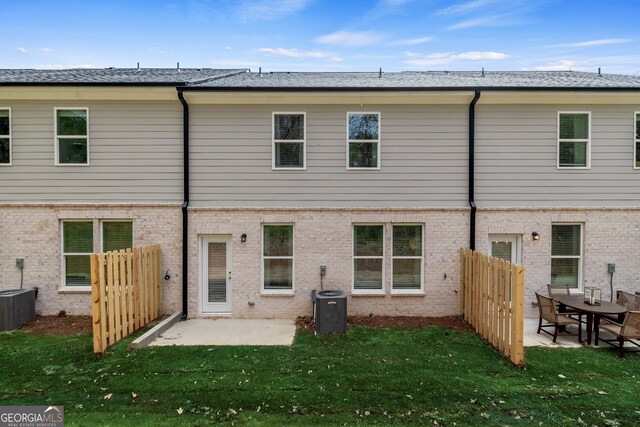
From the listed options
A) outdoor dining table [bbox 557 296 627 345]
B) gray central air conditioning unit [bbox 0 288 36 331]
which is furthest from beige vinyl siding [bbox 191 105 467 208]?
gray central air conditioning unit [bbox 0 288 36 331]

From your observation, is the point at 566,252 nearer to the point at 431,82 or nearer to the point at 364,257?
the point at 364,257

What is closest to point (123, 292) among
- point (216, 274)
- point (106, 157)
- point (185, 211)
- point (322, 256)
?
point (216, 274)

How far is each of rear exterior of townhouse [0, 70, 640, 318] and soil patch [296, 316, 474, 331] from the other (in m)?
0.25

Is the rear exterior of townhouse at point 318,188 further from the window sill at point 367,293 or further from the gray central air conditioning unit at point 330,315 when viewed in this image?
the gray central air conditioning unit at point 330,315

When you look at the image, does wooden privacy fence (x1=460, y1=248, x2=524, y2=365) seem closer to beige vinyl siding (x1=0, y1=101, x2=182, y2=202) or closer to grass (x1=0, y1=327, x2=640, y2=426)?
grass (x1=0, y1=327, x2=640, y2=426)

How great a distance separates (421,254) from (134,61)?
13.0 metres

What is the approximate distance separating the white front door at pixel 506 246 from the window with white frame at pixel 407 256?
204 cm

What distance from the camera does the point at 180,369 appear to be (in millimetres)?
5742

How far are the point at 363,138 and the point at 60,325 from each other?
358 inches

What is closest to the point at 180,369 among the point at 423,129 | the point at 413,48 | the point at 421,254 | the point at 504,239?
the point at 421,254

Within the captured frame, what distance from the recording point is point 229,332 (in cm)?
777

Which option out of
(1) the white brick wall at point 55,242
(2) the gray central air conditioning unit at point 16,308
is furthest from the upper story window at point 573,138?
(2) the gray central air conditioning unit at point 16,308

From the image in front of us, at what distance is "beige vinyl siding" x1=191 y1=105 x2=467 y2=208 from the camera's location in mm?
8898

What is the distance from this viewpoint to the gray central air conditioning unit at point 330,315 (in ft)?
25.0
